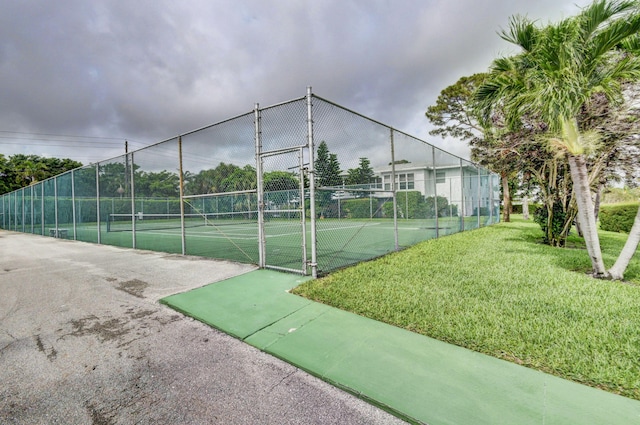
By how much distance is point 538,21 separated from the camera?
16.3 feet

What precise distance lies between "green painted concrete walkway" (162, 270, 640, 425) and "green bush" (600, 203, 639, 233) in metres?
14.8

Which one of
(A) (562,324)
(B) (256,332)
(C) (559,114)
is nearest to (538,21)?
(C) (559,114)

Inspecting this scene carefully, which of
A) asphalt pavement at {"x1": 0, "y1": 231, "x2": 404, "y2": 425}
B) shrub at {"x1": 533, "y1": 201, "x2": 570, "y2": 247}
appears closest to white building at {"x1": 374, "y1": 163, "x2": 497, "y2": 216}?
shrub at {"x1": 533, "y1": 201, "x2": 570, "y2": 247}

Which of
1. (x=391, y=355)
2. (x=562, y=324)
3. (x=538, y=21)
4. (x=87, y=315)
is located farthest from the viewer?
(x=538, y=21)

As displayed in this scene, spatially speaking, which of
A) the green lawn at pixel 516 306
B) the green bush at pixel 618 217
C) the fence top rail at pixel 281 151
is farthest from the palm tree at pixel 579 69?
the green bush at pixel 618 217

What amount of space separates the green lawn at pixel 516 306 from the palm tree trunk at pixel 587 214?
30cm

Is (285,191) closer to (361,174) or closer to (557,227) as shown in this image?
(361,174)

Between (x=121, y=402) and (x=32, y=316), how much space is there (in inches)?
103

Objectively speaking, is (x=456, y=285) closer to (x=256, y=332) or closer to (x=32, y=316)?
(x=256, y=332)

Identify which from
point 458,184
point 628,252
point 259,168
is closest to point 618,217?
point 458,184

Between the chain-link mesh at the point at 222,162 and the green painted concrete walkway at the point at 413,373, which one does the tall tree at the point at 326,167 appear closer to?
the chain-link mesh at the point at 222,162

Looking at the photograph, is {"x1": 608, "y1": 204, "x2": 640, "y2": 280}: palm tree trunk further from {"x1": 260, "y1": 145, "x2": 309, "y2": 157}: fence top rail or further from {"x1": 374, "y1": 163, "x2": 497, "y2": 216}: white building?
{"x1": 374, "y1": 163, "x2": 497, "y2": 216}: white building

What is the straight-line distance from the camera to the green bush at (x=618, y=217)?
1184cm

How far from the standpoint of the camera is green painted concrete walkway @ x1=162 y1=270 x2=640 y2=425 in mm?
1698
